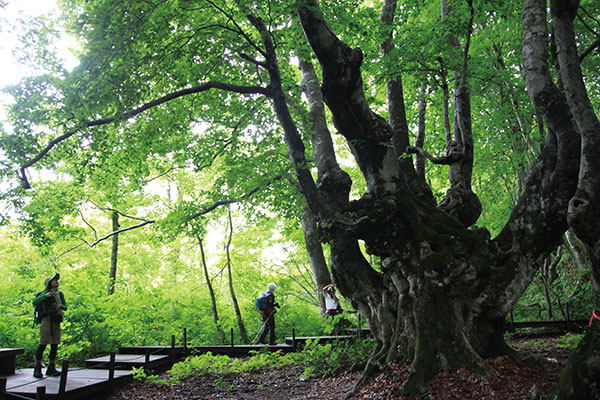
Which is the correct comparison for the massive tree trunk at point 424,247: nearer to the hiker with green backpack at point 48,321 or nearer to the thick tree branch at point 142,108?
the thick tree branch at point 142,108

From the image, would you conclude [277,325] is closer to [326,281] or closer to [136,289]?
[326,281]

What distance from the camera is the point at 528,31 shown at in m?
4.78

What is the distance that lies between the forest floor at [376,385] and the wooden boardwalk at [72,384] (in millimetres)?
216

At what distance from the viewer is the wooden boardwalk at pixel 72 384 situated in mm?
5234

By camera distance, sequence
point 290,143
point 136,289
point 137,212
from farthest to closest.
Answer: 1. point 137,212
2. point 136,289
3. point 290,143

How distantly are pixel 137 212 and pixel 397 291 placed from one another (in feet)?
53.5

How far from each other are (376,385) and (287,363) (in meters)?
3.62

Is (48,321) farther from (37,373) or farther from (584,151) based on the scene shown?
(584,151)

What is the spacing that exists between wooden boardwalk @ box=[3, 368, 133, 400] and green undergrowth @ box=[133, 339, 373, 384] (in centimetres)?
61

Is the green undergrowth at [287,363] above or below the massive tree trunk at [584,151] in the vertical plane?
below

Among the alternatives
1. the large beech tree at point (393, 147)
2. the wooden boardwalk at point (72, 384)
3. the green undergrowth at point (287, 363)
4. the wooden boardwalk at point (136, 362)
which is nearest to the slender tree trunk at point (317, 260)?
the green undergrowth at point (287, 363)

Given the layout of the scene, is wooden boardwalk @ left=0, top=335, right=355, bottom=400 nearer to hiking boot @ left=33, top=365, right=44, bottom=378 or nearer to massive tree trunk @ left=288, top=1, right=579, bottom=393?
hiking boot @ left=33, top=365, right=44, bottom=378

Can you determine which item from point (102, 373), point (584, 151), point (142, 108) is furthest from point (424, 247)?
point (102, 373)

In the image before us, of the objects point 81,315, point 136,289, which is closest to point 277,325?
point 136,289
